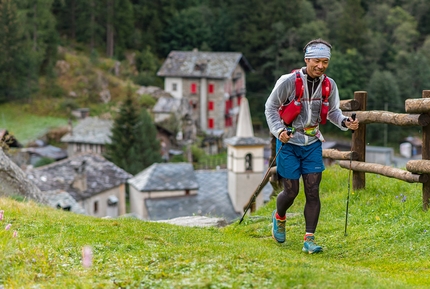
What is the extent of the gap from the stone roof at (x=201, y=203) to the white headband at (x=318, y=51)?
36584 millimetres

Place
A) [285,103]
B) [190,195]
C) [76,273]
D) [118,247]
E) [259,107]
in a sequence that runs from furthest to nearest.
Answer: [259,107]
[190,195]
[285,103]
[118,247]
[76,273]

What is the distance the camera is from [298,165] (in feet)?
27.6

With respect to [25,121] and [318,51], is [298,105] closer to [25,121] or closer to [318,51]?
[318,51]

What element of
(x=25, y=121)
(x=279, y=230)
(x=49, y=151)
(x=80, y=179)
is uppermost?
(x=279, y=230)

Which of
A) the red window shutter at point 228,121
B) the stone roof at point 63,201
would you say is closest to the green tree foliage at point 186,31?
the red window shutter at point 228,121

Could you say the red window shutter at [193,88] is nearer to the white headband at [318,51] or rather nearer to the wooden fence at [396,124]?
the wooden fence at [396,124]

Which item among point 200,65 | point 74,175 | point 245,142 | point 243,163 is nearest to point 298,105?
point 74,175

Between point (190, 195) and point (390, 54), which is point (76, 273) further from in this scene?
point (390, 54)

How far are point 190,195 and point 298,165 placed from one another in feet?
130

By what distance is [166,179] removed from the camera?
48781mm

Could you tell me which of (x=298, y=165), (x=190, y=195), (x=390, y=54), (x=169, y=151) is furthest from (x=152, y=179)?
(x=390, y=54)

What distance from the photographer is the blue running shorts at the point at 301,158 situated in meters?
8.38

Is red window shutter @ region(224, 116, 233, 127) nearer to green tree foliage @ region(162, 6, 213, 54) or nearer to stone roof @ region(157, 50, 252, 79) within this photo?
stone roof @ region(157, 50, 252, 79)

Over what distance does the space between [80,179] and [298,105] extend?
122 ft
